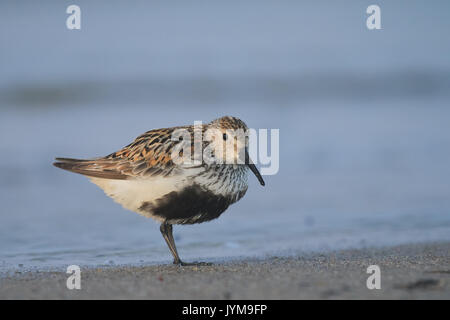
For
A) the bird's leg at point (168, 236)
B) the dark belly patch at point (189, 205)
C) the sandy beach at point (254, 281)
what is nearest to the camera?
the sandy beach at point (254, 281)

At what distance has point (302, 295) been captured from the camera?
4.60m

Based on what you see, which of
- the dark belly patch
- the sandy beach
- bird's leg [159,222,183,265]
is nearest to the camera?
the sandy beach

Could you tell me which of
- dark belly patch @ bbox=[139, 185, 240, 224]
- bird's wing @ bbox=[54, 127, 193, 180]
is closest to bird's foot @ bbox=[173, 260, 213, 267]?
dark belly patch @ bbox=[139, 185, 240, 224]

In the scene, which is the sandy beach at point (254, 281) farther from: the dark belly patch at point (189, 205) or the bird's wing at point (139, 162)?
the bird's wing at point (139, 162)

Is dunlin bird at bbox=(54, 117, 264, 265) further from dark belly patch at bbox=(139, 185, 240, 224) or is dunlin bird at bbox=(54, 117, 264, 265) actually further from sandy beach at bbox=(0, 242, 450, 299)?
sandy beach at bbox=(0, 242, 450, 299)

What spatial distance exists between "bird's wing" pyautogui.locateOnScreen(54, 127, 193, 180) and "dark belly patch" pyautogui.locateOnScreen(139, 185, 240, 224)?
0.24m

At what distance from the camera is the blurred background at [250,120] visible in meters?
7.82

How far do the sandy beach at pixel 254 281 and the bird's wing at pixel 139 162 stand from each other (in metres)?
0.91

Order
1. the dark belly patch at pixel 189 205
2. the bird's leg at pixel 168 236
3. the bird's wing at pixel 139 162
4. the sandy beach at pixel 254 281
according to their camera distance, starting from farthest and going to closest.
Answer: the bird's leg at pixel 168 236, the bird's wing at pixel 139 162, the dark belly patch at pixel 189 205, the sandy beach at pixel 254 281

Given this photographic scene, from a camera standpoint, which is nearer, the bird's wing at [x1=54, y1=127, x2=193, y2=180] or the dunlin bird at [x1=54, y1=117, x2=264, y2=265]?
the dunlin bird at [x1=54, y1=117, x2=264, y2=265]

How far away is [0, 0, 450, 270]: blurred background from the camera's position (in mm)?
7816

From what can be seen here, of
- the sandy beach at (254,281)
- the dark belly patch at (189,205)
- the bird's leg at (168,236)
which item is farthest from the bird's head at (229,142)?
the sandy beach at (254,281)
